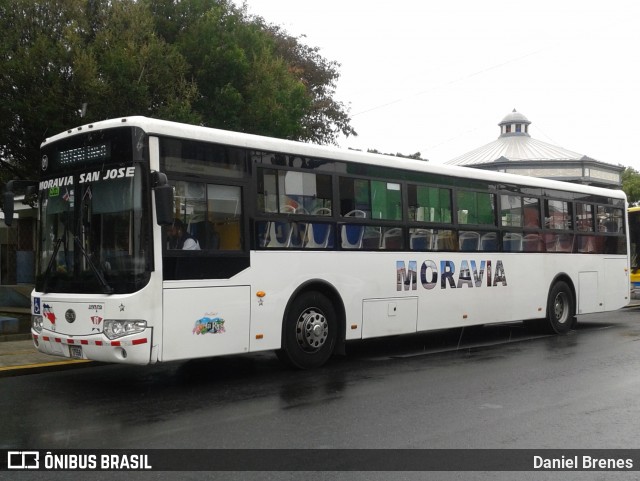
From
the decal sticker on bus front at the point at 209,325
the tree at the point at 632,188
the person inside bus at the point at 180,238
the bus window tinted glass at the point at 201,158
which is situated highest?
the tree at the point at 632,188

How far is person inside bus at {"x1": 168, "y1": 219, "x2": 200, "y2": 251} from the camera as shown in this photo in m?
7.92

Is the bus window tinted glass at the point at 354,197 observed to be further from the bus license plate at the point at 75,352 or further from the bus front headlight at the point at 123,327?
the bus license plate at the point at 75,352

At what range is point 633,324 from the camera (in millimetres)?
16000

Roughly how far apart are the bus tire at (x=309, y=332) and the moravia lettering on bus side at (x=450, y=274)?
5.22 ft

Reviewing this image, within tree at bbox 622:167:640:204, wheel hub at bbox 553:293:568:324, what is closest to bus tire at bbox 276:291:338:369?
wheel hub at bbox 553:293:568:324

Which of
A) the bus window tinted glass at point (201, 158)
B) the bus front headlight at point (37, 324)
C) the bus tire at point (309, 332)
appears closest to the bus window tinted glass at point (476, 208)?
the bus tire at point (309, 332)

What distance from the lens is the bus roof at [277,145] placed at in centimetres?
789

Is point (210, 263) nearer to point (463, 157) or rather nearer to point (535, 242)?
point (535, 242)

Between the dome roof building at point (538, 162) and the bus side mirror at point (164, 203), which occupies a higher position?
the dome roof building at point (538, 162)

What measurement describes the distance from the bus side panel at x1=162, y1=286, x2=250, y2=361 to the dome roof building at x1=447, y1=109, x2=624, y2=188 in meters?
43.0

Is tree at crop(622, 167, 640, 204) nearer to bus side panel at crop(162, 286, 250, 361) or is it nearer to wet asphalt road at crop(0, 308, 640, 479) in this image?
wet asphalt road at crop(0, 308, 640, 479)

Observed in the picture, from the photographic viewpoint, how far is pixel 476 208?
12.2 meters

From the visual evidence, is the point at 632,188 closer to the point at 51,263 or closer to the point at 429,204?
the point at 429,204

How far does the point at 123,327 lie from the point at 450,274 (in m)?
6.01
